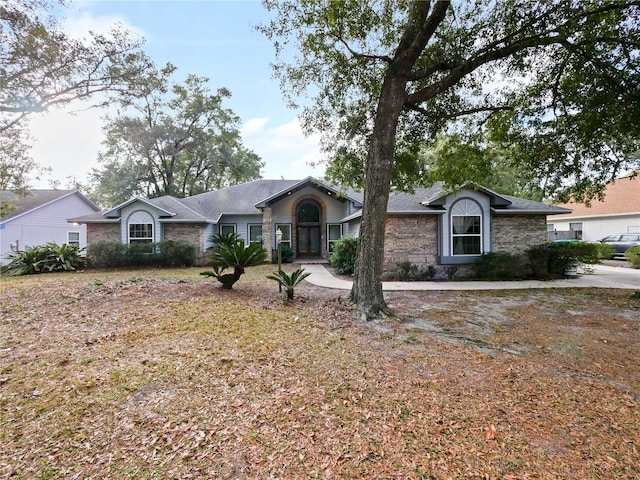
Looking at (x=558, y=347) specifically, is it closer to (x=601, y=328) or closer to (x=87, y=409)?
(x=601, y=328)

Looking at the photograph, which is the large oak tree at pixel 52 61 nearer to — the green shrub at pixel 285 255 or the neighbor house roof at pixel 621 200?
the green shrub at pixel 285 255

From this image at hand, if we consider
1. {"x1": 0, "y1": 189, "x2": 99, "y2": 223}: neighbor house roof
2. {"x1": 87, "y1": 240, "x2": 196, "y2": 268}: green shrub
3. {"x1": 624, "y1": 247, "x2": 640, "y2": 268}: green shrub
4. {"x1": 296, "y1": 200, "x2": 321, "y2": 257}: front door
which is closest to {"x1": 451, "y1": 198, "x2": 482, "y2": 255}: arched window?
{"x1": 624, "y1": 247, "x2": 640, "y2": 268}: green shrub

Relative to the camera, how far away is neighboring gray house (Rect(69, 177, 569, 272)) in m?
11.4

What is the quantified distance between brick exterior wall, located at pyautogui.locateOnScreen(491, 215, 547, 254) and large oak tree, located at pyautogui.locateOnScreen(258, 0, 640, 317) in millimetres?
3250

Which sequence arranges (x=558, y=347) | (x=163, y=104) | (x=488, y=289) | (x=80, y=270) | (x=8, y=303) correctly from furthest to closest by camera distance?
1. (x=163, y=104)
2. (x=80, y=270)
3. (x=488, y=289)
4. (x=8, y=303)
5. (x=558, y=347)

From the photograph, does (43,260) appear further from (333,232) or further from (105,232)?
(333,232)

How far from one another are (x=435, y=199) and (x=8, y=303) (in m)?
13.2

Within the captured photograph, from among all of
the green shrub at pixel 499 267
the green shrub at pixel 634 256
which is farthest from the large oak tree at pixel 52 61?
the green shrub at pixel 634 256

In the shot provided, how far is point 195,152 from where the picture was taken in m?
26.6

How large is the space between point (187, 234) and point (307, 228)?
276 inches

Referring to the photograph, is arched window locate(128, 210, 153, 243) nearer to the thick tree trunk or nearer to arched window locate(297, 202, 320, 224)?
arched window locate(297, 202, 320, 224)

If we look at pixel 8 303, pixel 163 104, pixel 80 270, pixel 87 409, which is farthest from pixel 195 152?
pixel 87 409

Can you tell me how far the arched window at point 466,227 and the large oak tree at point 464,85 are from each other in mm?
2618

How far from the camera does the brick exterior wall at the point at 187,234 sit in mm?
16047
